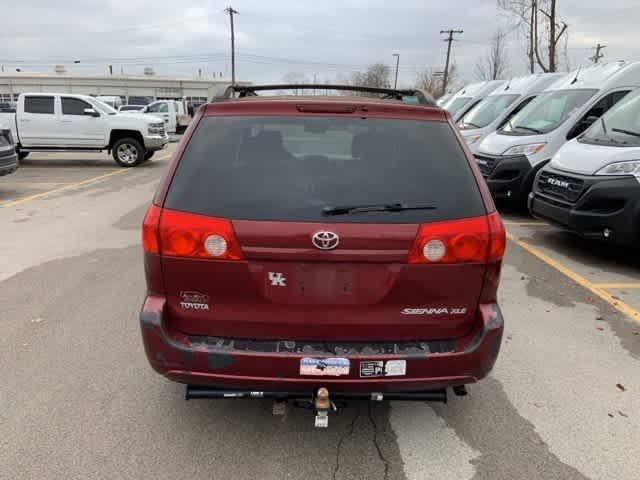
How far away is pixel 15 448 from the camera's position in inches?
101

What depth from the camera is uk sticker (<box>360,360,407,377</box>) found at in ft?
7.35

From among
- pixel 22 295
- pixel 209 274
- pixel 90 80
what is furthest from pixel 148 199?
pixel 90 80

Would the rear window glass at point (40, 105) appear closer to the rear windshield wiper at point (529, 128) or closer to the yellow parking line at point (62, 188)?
the yellow parking line at point (62, 188)

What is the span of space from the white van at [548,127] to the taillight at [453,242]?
21.5 ft

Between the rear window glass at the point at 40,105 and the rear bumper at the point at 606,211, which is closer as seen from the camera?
the rear bumper at the point at 606,211

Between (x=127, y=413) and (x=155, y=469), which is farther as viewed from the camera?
(x=127, y=413)

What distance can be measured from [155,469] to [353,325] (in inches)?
48.2

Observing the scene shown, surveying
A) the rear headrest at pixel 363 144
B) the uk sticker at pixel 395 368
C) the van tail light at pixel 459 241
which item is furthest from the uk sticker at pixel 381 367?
the rear headrest at pixel 363 144

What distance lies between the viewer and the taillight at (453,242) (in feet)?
7.25

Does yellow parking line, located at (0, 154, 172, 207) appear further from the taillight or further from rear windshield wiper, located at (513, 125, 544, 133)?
rear windshield wiper, located at (513, 125, 544, 133)

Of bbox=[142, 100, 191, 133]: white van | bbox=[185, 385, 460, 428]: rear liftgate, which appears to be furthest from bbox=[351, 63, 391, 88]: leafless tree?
bbox=[185, 385, 460, 428]: rear liftgate

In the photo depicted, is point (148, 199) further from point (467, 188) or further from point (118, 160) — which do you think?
point (467, 188)

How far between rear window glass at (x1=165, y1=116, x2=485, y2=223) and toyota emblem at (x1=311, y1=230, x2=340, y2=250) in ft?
0.22

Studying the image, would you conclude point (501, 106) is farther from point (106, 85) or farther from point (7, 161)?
point (106, 85)
